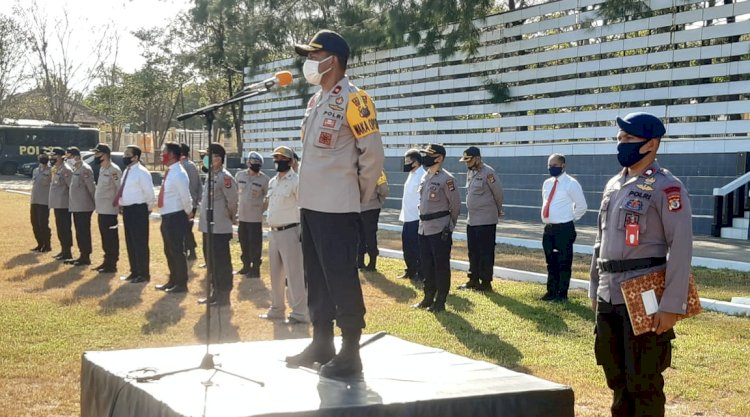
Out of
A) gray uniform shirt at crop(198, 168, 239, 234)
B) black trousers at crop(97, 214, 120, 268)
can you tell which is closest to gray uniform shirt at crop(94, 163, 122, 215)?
black trousers at crop(97, 214, 120, 268)

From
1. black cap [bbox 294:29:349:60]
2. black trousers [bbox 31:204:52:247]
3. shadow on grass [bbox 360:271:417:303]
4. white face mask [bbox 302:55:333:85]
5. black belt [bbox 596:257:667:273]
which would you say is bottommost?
shadow on grass [bbox 360:271:417:303]

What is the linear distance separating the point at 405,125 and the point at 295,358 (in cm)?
2193

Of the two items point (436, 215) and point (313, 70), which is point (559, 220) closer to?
point (436, 215)

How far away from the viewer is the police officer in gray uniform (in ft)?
14.0

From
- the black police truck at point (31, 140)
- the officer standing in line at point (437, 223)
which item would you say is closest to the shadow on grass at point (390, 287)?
the officer standing in line at point (437, 223)

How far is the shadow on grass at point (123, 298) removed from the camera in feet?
32.6

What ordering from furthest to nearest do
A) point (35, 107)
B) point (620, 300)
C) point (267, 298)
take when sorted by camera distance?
1. point (35, 107)
2. point (267, 298)
3. point (620, 300)

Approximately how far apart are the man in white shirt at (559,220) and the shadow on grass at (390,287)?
1.71 metres

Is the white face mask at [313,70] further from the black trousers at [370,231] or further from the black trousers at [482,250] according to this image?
the black trousers at [370,231]

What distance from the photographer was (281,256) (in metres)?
9.07

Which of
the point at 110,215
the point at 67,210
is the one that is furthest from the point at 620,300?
the point at 67,210

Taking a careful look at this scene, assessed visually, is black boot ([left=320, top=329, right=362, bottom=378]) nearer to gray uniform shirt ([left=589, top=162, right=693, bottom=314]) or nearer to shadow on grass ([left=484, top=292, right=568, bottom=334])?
gray uniform shirt ([left=589, top=162, right=693, bottom=314])

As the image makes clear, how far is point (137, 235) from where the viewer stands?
11641 mm

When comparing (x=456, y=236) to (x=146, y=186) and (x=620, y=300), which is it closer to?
(x=146, y=186)
